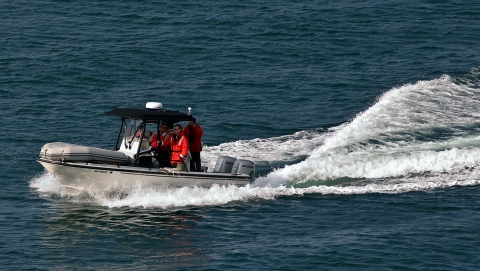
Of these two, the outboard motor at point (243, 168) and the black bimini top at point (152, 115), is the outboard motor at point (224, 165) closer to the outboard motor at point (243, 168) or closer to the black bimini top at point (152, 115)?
the outboard motor at point (243, 168)

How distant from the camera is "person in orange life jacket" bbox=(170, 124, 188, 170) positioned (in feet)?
78.3

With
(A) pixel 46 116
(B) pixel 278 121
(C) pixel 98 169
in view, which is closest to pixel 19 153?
(A) pixel 46 116

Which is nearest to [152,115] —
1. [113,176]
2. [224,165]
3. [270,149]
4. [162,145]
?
[162,145]

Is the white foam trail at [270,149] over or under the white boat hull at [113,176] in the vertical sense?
over

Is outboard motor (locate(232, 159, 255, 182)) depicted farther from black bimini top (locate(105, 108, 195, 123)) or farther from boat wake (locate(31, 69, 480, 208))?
black bimini top (locate(105, 108, 195, 123))

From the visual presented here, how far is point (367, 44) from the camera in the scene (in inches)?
1628

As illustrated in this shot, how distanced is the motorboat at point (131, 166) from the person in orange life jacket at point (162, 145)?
15cm

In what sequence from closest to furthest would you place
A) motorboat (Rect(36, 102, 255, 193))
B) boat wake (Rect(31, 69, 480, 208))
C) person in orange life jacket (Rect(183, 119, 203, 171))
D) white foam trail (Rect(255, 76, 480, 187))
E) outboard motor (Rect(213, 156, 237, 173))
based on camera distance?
motorboat (Rect(36, 102, 255, 193))
boat wake (Rect(31, 69, 480, 208))
person in orange life jacket (Rect(183, 119, 203, 171))
outboard motor (Rect(213, 156, 237, 173))
white foam trail (Rect(255, 76, 480, 187))

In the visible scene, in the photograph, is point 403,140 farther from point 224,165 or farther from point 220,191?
point 220,191

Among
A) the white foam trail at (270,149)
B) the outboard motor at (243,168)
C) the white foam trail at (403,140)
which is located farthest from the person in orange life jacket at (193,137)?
the white foam trail at (270,149)

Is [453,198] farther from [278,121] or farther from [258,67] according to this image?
[258,67]

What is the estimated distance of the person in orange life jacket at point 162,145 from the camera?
79.3 feet

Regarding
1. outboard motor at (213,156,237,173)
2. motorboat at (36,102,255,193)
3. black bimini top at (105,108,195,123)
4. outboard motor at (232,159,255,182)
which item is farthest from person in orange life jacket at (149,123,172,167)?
outboard motor at (232,159,255,182)

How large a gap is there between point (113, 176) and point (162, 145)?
1.78 metres
